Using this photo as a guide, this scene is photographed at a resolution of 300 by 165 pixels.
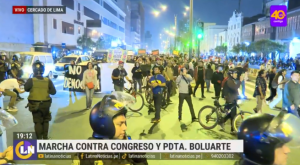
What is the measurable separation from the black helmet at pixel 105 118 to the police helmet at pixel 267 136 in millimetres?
1076

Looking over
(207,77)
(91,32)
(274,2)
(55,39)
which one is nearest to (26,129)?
(207,77)

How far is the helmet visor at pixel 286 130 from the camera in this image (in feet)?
6.03

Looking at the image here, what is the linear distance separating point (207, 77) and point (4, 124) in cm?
1215

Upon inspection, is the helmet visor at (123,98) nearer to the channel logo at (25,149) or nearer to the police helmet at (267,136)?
the police helmet at (267,136)

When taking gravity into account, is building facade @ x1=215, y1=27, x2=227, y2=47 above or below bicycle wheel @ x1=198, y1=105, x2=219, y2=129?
above

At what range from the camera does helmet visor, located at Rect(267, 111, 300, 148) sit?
1838 mm

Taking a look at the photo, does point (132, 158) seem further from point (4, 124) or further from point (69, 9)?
point (69, 9)

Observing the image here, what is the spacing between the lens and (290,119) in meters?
1.95

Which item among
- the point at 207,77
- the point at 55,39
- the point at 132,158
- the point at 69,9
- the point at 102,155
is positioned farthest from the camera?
the point at 69,9
